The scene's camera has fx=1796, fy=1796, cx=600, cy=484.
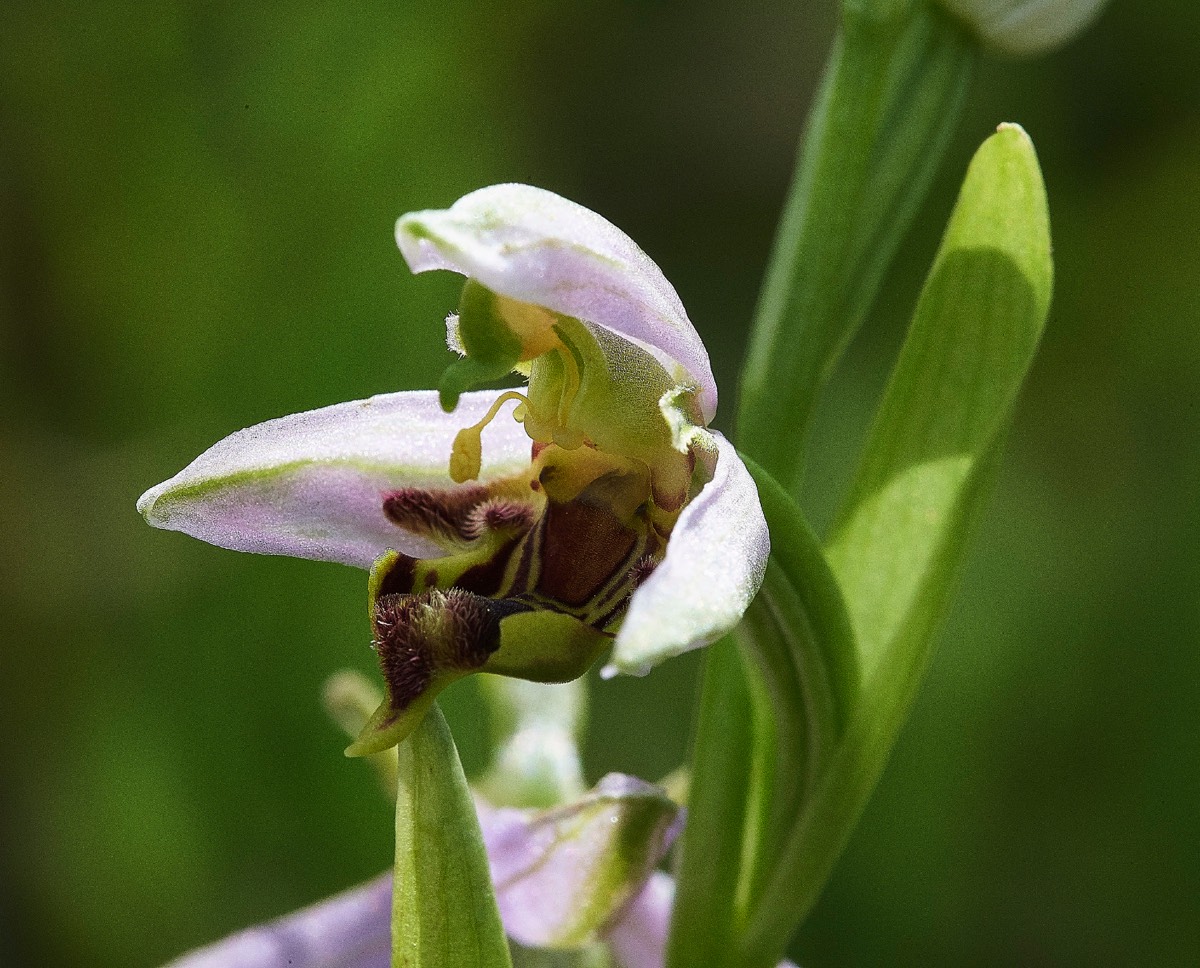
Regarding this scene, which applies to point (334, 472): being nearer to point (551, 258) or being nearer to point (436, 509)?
point (436, 509)

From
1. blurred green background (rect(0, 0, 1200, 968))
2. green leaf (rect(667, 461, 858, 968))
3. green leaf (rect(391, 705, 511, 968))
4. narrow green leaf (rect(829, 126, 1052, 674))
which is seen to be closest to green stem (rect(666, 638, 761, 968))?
green leaf (rect(667, 461, 858, 968))

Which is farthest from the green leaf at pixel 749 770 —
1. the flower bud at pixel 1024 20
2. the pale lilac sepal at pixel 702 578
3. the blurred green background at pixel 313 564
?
the blurred green background at pixel 313 564

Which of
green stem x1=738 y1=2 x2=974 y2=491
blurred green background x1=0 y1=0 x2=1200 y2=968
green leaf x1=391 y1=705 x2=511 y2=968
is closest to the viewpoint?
green leaf x1=391 y1=705 x2=511 y2=968

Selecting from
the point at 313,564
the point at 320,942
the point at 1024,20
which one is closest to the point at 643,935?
the point at 320,942

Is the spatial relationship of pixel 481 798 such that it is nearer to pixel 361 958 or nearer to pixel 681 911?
pixel 361 958

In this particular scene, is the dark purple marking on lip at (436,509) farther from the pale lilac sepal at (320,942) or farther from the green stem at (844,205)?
the pale lilac sepal at (320,942)

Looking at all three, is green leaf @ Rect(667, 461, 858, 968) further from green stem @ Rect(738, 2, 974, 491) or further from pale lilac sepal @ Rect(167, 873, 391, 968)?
pale lilac sepal @ Rect(167, 873, 391, 968)
